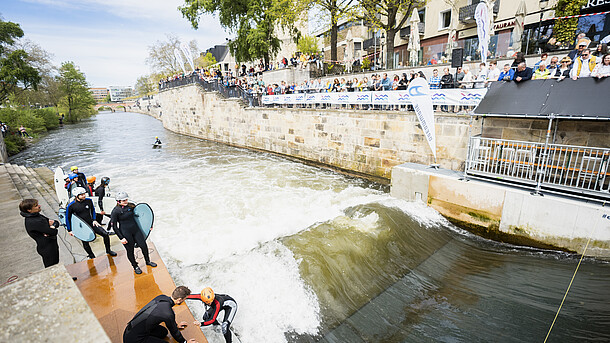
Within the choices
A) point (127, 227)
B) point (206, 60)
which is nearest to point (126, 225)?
point (127, 227)

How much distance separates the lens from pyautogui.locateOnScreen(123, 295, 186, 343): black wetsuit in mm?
3340

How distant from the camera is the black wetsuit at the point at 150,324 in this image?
3.34 meters

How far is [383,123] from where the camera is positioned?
11.8m

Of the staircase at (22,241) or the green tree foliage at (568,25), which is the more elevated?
the green tree foliage at (568,25)

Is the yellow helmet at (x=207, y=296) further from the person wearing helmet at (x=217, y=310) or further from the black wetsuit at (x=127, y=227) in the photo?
the black wetsuit at (x=127, y=227)

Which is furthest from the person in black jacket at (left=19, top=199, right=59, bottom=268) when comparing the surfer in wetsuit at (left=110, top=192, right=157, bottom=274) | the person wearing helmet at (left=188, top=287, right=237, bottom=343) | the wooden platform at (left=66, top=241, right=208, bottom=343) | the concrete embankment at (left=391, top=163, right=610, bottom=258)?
the concrete embankment at (left=391, top=163, right=610, bottom=258)

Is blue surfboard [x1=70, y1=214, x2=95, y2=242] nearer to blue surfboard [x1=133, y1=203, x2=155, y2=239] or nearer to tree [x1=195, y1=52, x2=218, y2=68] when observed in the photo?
blue surfboard [x1=133, y1=203, x2=155, y2=239]

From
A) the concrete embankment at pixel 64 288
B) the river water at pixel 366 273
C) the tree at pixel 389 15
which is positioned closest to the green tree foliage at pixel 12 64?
the concrete embankment at pixel 64 288

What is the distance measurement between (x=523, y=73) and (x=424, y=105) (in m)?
2.68

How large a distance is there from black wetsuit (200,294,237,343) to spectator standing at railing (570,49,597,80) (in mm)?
8975

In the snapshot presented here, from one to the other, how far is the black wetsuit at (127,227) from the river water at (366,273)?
111 cm

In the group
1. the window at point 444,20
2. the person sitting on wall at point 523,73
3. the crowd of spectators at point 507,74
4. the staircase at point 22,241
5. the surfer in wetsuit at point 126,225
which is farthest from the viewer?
the window at point 444,20

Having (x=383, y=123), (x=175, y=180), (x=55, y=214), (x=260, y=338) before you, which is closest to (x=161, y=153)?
(x=175, y=180)

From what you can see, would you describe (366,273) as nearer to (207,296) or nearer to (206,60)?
(207,296)
